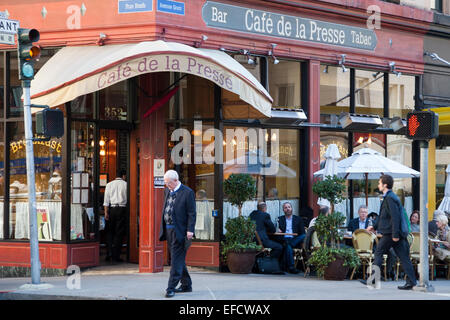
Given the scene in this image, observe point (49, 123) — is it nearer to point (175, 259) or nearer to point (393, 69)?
point (175, 259)

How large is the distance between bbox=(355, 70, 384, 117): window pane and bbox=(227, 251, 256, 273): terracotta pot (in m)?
5.34

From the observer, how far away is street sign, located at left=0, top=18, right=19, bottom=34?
12.3 meters

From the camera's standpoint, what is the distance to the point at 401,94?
18812 mm

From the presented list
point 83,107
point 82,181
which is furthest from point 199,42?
point 82,181

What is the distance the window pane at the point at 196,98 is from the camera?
14875 mm

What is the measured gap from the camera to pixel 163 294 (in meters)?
11.2

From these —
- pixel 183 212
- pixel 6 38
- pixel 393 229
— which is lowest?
pixel 393 229

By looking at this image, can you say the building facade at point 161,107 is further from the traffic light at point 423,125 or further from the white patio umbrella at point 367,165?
the traffic light at point 423,125

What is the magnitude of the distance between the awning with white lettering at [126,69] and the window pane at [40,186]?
1413 mm

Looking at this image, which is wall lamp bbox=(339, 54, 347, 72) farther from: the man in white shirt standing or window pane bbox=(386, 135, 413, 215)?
the man in white shirt standing

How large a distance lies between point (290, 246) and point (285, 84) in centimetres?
355

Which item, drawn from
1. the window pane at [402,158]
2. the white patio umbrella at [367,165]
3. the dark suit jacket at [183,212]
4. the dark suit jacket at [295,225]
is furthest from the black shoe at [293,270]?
the window pane at [402,158]

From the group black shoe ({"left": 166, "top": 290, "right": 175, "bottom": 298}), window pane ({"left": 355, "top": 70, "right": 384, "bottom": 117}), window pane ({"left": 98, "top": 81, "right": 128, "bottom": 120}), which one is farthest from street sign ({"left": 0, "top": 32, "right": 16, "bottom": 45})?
window pane ({"left": 355, "top": 70, "right": 384, "bottom": 117})
